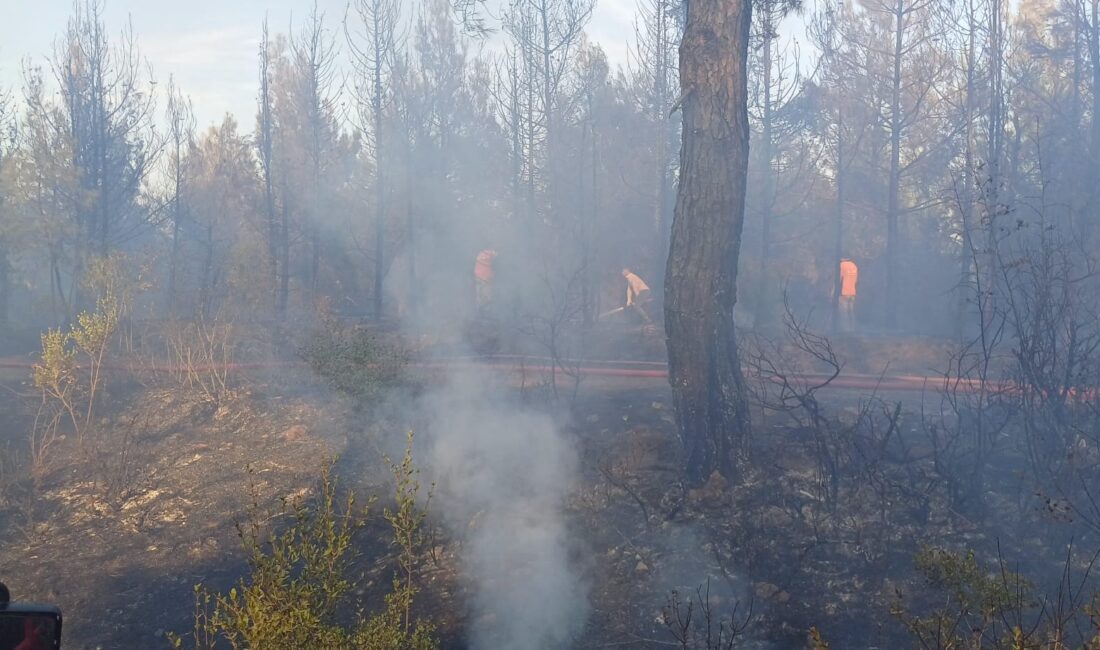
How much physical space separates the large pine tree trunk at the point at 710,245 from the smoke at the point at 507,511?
4.78 feet

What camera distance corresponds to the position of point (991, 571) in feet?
21.2

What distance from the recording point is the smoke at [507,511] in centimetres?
638

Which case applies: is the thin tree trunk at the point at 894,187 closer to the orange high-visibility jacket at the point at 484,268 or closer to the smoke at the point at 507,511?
the orange high-visibility jacket at the point at 484,268

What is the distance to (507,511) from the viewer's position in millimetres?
7895

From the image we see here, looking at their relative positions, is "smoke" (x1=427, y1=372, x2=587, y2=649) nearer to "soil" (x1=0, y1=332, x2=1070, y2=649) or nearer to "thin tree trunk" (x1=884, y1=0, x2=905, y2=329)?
"soil" (x1=0, y1=332, x2=1070, y2=649)

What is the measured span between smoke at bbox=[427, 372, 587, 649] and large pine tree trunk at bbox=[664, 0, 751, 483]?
4.78 feet

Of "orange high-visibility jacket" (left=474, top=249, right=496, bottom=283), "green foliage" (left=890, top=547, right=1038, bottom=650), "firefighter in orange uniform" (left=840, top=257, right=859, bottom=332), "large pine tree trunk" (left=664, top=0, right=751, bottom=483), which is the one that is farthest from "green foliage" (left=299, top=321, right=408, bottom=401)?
"firefighter in orange uniform" (left=840, top=257, right=859, bottom=332)

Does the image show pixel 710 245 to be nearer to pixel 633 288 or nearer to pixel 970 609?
pixel 970 609

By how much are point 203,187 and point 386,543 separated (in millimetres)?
28471

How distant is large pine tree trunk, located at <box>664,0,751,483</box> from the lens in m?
8.01

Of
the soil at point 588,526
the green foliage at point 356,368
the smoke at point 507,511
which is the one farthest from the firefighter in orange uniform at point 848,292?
the green foliage at point 356,368

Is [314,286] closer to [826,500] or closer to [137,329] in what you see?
[137,329]

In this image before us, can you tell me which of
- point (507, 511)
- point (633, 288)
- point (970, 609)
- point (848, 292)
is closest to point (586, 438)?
point (507, 511)

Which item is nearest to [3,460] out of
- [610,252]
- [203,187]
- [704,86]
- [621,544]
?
[621,544]
